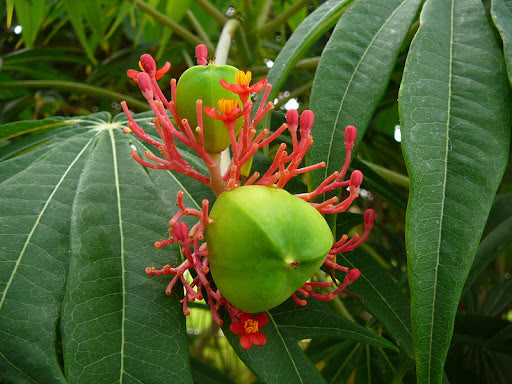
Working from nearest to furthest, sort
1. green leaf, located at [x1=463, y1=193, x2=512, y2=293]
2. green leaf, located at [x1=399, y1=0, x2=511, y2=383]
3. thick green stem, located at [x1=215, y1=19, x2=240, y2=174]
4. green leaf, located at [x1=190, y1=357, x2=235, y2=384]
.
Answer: green leaf, located at [x1=399, y1=0, x2=511, y2=383] < thick green stem, located at [x1=215, y1=19, x2=240, y2=174] < green leaf, located at [x1=463, y1=193, x2=512, y2=293] < green leaf, located at [x1=190, y1=357, x2=235, y2=384]

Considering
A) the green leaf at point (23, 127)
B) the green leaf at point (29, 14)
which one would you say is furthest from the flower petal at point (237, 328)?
the green leaf at point (29, 14)

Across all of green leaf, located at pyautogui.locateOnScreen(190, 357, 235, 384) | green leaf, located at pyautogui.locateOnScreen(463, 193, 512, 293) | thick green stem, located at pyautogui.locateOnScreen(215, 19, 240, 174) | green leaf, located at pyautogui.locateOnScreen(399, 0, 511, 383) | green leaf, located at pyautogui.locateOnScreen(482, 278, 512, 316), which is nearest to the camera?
green leaf, located at pyautogui.locateOnScreen(399, 0, 511, 383)

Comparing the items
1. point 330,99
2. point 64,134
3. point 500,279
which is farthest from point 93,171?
point 500,279

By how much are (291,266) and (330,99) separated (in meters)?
0.26

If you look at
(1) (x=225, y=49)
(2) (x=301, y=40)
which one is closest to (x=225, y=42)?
(1) (x=225, y=49)

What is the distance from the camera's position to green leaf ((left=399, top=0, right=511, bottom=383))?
1.74 ft

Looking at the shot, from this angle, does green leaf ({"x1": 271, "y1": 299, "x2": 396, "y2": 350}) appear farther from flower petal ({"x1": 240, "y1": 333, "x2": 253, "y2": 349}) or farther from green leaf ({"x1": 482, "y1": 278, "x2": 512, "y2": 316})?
green leaf ({"x1": 482, "y1": 278, "x2": 512, "y2": 316})

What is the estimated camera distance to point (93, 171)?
77 centimetres

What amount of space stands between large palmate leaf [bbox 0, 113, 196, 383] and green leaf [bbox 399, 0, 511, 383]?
0.27 m

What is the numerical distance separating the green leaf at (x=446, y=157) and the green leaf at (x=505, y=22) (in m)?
0.01

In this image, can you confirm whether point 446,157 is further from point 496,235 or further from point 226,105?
point 496,235

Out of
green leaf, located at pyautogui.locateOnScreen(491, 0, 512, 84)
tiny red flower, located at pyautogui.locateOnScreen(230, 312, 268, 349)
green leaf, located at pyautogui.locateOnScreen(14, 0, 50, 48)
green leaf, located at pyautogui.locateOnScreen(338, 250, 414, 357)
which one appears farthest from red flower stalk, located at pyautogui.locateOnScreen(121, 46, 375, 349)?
green leaf, located at pyautogui.locateOnScreen(14, 0, 50, 48)

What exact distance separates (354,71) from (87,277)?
0.44m

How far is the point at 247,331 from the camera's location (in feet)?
1.98
